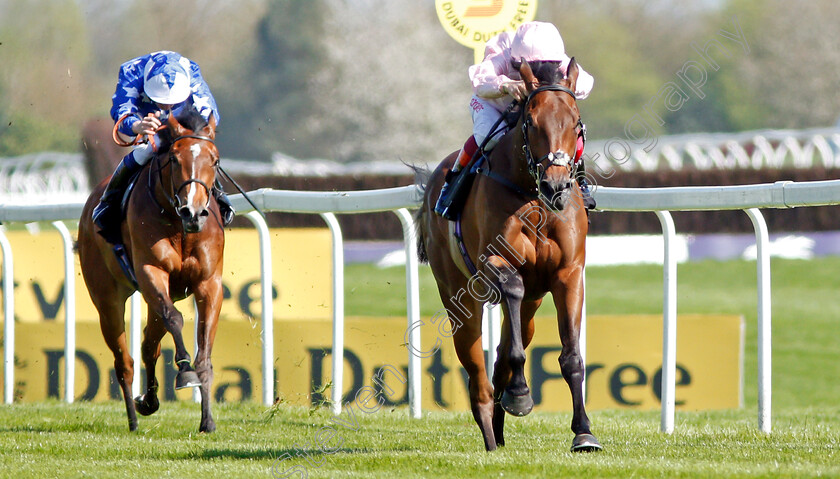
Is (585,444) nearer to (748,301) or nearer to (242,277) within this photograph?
(242,277)

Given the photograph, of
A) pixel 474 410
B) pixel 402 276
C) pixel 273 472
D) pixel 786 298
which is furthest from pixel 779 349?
pixel 273 472

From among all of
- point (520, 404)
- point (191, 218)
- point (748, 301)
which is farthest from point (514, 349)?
point (748, 301)

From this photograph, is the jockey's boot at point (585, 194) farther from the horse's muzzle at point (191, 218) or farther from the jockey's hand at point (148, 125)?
the jockey's hand at point (148, 125)

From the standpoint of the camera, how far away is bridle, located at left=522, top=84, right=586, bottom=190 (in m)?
4.11

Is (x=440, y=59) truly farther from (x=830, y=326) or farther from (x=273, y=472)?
(x=273, y=472)

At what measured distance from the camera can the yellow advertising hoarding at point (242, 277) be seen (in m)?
7.40

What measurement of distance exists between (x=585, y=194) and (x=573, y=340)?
2.26 feet

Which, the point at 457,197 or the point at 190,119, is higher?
the point at 190,119

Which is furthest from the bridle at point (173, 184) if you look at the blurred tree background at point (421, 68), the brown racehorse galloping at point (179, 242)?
the blurred tree background at point (421, 68)

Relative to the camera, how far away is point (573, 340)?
14.3 feet

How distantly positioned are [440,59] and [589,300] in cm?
2862

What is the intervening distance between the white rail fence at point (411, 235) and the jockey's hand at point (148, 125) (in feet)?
3.55

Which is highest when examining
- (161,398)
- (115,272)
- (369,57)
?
(369,57)

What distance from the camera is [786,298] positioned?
48.9 ft
